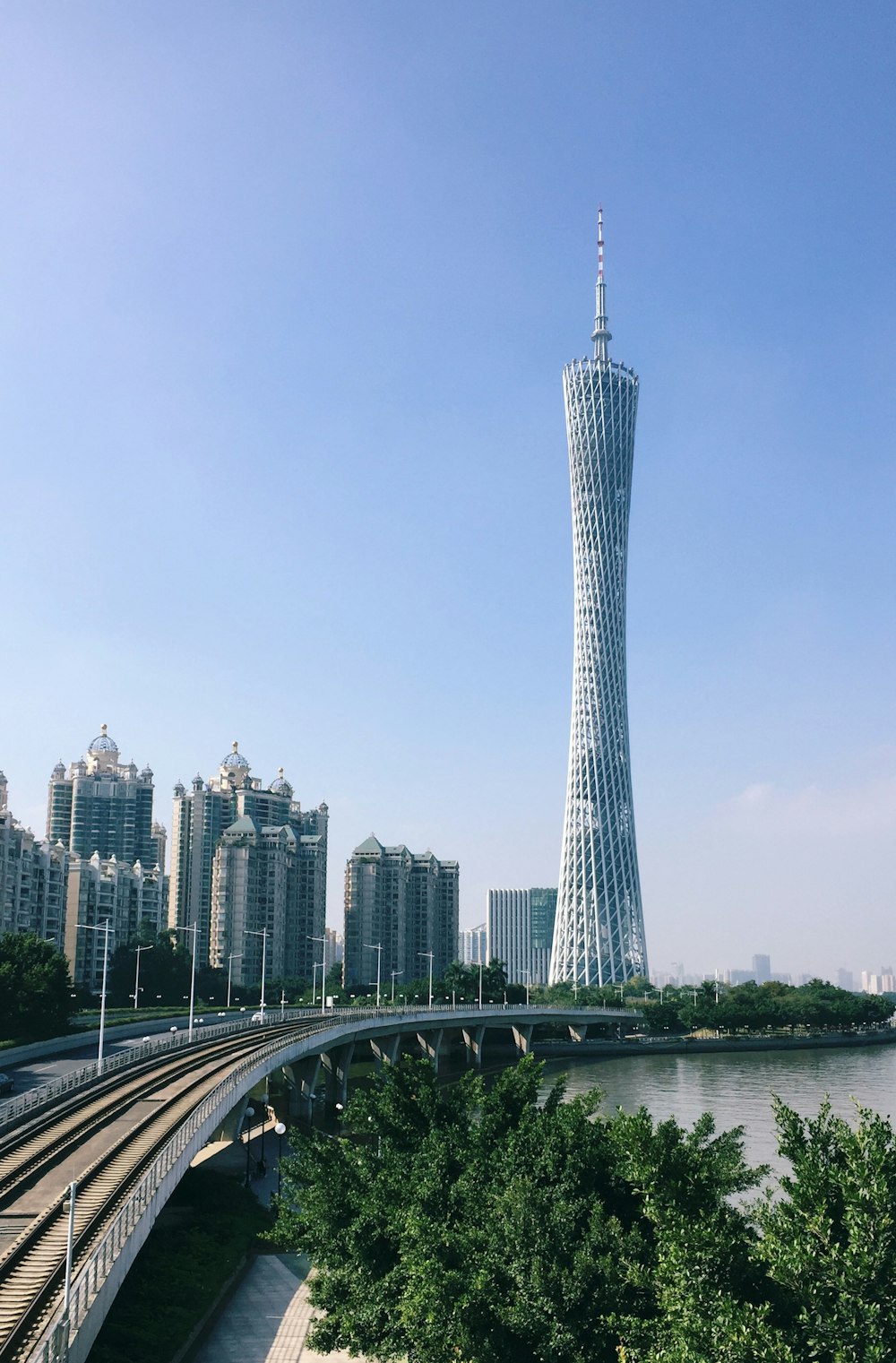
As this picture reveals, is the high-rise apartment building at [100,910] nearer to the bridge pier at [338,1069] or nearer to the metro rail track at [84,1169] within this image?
the bridge pier at [338,1069]

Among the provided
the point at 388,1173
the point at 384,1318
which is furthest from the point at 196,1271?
the point at 384,1318

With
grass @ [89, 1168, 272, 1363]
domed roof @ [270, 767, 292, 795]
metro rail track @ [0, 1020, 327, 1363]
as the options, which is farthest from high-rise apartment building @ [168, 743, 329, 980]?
grass @ [89, 1168, 272, 1363]

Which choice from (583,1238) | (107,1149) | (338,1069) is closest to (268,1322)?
(107,1149)

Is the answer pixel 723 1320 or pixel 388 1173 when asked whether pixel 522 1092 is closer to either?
pixel 388 1173

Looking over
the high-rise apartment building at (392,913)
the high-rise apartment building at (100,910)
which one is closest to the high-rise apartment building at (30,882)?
the high-rise apartment building at (100,910)

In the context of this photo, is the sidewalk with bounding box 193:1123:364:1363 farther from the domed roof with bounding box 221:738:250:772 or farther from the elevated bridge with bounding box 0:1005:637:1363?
the domed roof with bounding box 221:738:250:772

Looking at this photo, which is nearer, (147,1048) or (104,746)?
(147,1048)

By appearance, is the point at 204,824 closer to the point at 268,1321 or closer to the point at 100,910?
the point at 100,910
